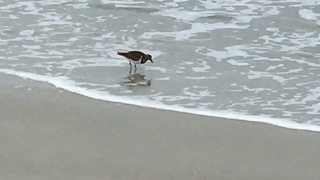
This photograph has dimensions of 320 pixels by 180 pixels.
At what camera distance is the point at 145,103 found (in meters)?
5.11

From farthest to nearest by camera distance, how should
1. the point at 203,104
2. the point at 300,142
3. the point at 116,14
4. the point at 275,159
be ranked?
1. the point at 116,14
2. the point at 203,104
3. the point at 300,142
4. the point at 275,159

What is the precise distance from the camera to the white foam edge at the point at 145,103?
4.69 meters

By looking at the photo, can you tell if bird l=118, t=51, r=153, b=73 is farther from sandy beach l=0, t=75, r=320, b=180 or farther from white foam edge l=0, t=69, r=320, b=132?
sandy beach l=0, t=75, r=320, b=180

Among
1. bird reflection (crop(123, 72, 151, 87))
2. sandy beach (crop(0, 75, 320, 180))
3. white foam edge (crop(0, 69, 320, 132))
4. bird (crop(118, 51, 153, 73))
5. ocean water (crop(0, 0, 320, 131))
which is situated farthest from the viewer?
bird (crop(118, 51, 153, 73))

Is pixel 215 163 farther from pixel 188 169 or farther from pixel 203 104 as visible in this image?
pixel 203 104

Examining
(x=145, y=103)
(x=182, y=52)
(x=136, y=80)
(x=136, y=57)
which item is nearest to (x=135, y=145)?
(x=145, y=103)

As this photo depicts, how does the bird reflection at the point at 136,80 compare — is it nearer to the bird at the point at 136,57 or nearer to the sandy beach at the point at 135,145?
the bird at the point at 136,57

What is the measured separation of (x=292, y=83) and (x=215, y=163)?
2.10 metres

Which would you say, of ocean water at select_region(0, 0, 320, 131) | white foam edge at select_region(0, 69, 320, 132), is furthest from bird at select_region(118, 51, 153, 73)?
white foam edge at select_region(0, 69, 320, 132)

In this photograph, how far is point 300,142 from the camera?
14.1 ft

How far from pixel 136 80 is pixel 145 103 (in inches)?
32.6

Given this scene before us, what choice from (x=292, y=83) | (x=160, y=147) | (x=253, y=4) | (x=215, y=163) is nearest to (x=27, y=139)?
(x=160, y=147)

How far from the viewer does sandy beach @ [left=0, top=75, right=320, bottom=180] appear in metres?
3.70

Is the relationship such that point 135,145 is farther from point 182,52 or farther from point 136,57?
point 182,52
